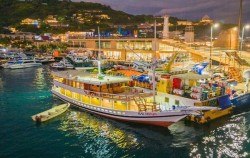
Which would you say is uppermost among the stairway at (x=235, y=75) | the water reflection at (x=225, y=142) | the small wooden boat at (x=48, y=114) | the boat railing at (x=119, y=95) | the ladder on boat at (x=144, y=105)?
the stairway at (x=235, y=75)

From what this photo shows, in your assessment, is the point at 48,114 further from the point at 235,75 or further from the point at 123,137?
the point at 235,75

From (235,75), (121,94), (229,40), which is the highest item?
(229,40)

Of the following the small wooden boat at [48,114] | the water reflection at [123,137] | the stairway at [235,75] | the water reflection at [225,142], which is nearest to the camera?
the water reflection at [225,142]

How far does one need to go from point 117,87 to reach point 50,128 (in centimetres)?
1107

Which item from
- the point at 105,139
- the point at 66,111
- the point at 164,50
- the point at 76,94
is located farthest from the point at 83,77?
the point at 164,50

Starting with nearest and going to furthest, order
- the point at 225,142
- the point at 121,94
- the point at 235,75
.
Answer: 1. the point at 225,142
2. the point at 121,94
3. the point at 235,75

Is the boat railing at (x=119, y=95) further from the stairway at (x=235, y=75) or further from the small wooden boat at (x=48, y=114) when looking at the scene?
the stairway at (x=235, y=75)

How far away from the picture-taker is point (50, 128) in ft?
114

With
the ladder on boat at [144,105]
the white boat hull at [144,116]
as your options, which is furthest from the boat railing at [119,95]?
the white boat hull at [144,116]

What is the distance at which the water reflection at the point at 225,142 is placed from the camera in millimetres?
27688

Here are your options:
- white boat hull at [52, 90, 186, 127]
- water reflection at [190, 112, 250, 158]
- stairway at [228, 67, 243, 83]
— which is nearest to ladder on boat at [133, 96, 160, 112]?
white boat hull at [52, 90, 186, 127]

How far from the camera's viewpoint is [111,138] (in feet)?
104

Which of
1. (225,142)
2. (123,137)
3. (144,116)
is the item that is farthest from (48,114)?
(225,142)

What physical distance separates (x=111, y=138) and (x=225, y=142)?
13.0 m
